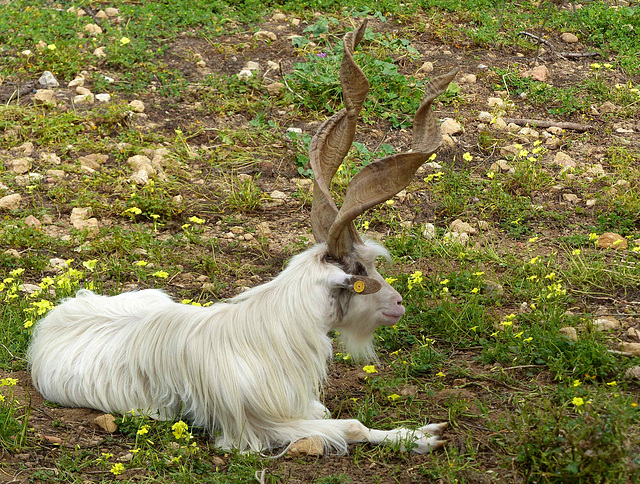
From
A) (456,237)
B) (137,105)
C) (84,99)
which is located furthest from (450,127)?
(84,99)

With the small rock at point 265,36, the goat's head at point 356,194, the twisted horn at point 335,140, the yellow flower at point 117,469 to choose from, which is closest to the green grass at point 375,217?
the yellow flower at point 117,469

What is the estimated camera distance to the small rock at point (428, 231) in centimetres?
552

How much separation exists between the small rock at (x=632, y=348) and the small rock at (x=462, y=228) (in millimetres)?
1744

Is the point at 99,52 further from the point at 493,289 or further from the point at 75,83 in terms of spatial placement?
the point at 493,289

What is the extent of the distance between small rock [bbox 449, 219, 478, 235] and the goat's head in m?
1.89

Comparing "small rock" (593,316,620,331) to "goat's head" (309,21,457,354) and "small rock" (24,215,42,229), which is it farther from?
"small rock" (24,215,42,229)

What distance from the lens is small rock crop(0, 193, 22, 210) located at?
5.76 metres

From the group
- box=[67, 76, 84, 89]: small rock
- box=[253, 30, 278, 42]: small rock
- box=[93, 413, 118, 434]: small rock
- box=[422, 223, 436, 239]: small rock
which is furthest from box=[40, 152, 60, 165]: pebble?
box=[93, 413, 118, 434]: small rock

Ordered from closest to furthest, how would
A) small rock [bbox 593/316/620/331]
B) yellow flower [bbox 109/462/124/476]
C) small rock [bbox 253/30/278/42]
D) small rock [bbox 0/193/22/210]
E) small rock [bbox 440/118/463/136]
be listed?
yellow flower [bbox 109/462/124/476]
small rock [bbox 593/316/620/331]
small rock [bbox 0/193/22/210]
small rock [bbox 440/118/463/136]
small rock [bbox 253/30/278/42]

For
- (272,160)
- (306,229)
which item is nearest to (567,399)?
(306,229)

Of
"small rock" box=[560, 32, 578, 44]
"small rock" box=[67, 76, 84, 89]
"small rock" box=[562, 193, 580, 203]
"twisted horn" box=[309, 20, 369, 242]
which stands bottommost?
"small rock" box=[562, 193, 580, 203]

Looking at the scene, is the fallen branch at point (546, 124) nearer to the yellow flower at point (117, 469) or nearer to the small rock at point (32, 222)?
the small rock at point (32, 222)

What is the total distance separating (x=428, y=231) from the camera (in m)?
5.56

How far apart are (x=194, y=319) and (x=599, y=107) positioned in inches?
196
